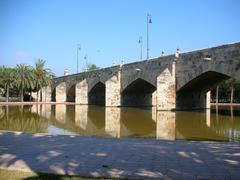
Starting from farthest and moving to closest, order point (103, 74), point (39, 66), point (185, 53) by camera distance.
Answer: point (39, 66), point (103, 74), point (185, 53)

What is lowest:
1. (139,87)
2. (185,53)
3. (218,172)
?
(218,172)

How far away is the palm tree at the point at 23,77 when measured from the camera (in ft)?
151

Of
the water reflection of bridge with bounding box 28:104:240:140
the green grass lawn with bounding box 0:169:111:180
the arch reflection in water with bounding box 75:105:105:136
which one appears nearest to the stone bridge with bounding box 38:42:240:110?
the water reflection of bridge with bounding box 28:104:240:140

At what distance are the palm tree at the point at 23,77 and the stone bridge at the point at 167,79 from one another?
677 centimetres

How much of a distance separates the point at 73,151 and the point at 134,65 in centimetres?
2652

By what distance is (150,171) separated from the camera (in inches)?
234

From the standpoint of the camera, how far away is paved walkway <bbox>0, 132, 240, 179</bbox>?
586 centimetres

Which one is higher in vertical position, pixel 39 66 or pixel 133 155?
pixel 39 66

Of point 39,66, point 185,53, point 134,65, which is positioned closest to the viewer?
point 185,53

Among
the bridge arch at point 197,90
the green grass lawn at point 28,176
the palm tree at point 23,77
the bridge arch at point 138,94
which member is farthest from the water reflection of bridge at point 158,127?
the palm tree at point 23,77

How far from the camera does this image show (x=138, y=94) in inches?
1572

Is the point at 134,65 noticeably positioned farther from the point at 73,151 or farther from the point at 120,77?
the point at 73,151

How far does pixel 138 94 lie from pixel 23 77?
16.2 meters

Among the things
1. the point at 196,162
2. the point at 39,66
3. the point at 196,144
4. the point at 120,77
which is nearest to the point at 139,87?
the point at 120,77
